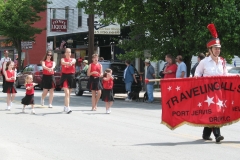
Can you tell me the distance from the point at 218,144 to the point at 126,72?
45.3 feet

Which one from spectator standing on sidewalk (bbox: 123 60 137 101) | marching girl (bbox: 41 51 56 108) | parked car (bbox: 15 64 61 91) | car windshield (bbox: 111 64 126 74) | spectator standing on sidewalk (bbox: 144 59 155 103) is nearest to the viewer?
marching girl (bbox: 41 51 56 108)

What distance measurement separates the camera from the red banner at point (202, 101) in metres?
10.5

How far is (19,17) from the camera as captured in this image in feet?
148

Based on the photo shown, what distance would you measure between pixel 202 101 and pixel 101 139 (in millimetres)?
2071

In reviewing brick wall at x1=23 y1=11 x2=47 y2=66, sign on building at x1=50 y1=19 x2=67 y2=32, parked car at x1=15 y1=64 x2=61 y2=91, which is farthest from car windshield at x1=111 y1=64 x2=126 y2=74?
brick wall at x1=23 y1=11 x2=47 y2=66

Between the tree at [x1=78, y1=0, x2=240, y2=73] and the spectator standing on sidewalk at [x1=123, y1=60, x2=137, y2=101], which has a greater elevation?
the tree at [x1=78, y1=0, x2=240, y2=73]

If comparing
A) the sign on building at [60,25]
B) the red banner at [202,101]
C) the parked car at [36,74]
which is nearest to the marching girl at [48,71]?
the red banner at [202,101]

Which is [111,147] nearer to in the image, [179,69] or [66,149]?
[66,149]

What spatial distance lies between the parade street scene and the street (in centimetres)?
2

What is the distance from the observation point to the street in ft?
30.8

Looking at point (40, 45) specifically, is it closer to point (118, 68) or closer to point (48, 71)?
point (118, 68)

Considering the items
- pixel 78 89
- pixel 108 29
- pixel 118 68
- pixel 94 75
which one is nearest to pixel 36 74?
pixel 108 29

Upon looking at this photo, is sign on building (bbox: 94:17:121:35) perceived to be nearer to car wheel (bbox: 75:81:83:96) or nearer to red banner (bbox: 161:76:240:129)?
car wheel (bbox: 75:81:83:96)

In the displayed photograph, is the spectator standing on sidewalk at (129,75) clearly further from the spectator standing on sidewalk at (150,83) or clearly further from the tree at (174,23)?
the tree at (174,23)
